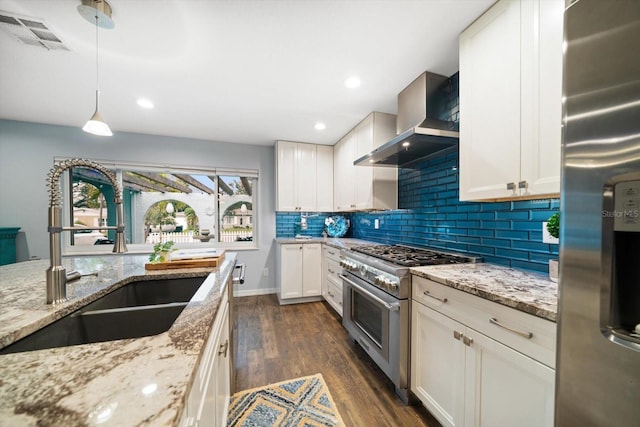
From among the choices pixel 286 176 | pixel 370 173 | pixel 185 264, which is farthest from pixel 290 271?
pixel 185 264

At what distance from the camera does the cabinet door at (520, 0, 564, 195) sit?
3.50ft

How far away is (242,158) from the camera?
3791mm

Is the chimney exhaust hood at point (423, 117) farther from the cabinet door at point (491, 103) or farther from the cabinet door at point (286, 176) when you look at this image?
the cabinet door at point (286, 176)

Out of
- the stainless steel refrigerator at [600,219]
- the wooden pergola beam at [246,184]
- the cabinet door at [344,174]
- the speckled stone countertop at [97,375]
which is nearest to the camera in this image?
the speckled stone countertop at [97,375]

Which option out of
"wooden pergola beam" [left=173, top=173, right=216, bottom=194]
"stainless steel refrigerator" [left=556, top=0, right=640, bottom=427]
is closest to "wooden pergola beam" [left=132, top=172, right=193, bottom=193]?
"wooden pergola beam" [left=173, top=173, right=216, bottom=194]

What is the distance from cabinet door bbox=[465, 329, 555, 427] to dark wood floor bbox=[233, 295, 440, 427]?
51 cm

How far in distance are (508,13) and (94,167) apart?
7.30ft

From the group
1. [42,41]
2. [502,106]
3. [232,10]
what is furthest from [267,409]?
[42,41]

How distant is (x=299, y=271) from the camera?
3.42m

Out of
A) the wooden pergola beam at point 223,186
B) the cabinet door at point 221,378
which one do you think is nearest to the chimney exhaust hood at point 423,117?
the cabinet door at point 221,378

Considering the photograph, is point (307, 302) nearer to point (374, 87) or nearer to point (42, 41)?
point (374, 87)

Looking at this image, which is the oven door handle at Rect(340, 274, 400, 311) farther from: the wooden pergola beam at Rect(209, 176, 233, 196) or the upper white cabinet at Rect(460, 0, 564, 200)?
the wooden pergola beam at Rect(209, 176, 233, 196)

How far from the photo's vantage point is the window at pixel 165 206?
3338mm

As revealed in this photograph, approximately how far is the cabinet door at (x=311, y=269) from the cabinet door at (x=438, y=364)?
2.03 meters
